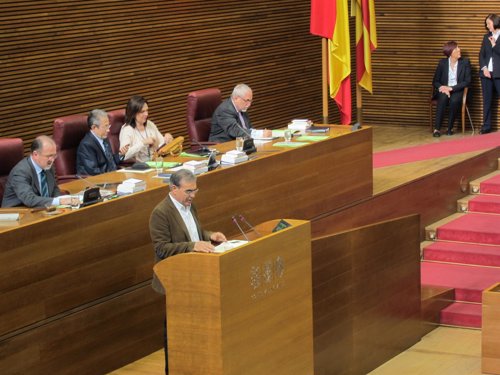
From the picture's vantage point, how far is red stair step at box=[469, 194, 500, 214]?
355 inches

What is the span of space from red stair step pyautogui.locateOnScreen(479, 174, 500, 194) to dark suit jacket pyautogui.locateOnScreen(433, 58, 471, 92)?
210 centimetres

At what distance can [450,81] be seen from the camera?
37.4 feet

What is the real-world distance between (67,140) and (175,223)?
197cm

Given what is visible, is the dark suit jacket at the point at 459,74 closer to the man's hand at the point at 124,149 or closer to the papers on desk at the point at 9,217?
the man's hand at the point at 124,149

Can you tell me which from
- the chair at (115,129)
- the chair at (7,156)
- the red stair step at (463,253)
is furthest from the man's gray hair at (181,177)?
the red stair step at (463,253)

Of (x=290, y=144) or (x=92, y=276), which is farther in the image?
(x=290, y=144)

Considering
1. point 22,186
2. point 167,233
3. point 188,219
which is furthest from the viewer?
point 22,186

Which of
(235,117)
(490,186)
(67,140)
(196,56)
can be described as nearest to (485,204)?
(490,186)

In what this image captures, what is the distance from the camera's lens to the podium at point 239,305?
16.3 feet

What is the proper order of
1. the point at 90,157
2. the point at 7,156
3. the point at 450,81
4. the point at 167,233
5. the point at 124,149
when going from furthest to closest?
the point at 450,81 < the point at 124,149 < the point at 90,157 < the point at 7,156 < the point at 167,233

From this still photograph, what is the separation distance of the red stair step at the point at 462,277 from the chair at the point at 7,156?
3.37 m

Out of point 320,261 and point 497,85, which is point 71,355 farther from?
point 497,85

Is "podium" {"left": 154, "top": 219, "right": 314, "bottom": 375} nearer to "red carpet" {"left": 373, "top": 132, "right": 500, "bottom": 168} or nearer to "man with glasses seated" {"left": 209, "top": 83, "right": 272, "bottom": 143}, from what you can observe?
Answer: "man with glasses seated" {"left": 209, "top": 83, "right": 272, "bottom": 143}

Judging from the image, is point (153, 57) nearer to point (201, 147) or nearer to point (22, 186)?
point (201, 147)
